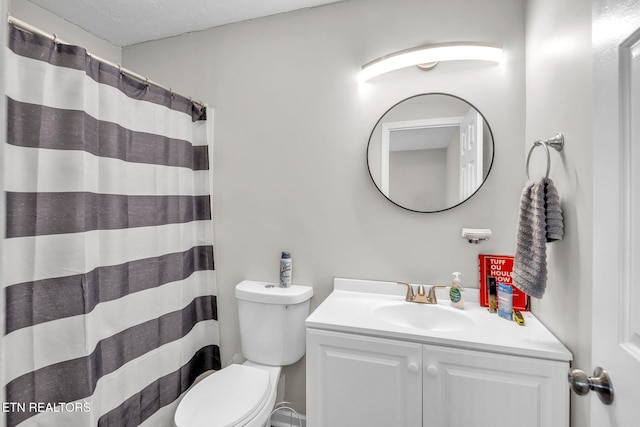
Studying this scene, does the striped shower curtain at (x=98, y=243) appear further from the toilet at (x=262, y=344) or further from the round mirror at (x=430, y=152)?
the round mirror at (x=430, y=152)

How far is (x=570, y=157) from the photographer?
1.05 meters

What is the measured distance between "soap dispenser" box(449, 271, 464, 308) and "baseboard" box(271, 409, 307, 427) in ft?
3.60

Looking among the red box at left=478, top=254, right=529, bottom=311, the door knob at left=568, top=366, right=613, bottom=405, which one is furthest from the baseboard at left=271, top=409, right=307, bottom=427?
the door knob at left=568, top=366, right=613, bottom=405

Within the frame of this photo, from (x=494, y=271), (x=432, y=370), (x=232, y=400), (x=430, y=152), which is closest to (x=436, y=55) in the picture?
(x=430, y=152)

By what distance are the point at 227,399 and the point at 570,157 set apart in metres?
1.63

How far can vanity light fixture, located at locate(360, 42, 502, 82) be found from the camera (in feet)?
4.74

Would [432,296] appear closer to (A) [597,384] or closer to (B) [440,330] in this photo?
(B) [440,330]

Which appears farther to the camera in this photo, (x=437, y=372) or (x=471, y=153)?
(x=471, y=153)

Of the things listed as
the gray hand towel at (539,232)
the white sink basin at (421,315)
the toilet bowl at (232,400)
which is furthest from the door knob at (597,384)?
the toilet bowl at (232,400)

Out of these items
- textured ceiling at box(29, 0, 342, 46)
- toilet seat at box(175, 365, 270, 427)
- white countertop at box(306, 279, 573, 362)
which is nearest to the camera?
white countertop at box(306, 279, 573, 362)

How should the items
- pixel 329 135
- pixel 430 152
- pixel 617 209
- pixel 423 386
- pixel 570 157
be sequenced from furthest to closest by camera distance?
pixel 329 135 → pixel 430 152 → pixel 423 386 → pixel 570 157 → pixel 617 209

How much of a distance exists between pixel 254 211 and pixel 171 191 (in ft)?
1.51

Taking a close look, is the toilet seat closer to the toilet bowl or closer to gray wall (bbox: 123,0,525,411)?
the toilet bowl

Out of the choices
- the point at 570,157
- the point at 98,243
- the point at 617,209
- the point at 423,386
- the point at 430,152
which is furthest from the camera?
the point at 430,152
